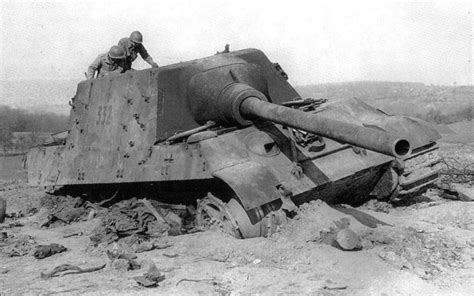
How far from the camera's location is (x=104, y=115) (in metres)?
10.3

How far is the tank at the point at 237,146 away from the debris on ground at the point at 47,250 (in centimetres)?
142

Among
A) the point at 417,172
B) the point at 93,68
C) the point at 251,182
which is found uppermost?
the point at 93,68

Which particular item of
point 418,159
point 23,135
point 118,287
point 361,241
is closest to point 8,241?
point 118,287

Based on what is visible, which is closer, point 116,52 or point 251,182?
point 251,182

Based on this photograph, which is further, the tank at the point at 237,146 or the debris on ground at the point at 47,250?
the debris on ground at the point at 47,250

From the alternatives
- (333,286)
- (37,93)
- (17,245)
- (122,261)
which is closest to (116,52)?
(17,245)

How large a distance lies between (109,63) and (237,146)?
16.8 ft

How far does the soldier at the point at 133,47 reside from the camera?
11.9m

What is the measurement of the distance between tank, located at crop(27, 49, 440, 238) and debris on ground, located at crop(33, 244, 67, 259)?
4.66 ft

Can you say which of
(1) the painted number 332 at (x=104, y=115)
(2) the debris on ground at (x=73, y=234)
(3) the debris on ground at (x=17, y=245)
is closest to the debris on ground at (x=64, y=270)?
(3) the debris on ground at (x=17, y=245)

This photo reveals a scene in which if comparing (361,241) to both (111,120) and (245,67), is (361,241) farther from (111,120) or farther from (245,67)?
(111,120)

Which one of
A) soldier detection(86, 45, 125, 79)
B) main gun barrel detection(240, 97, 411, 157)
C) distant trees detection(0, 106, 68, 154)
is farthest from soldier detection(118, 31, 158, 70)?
distant trees detection(0, 106, 68, 154)

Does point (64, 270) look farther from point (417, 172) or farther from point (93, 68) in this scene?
point (93, 68)

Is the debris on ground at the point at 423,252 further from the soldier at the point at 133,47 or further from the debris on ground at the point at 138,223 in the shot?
the soldier at the point at 133,47
